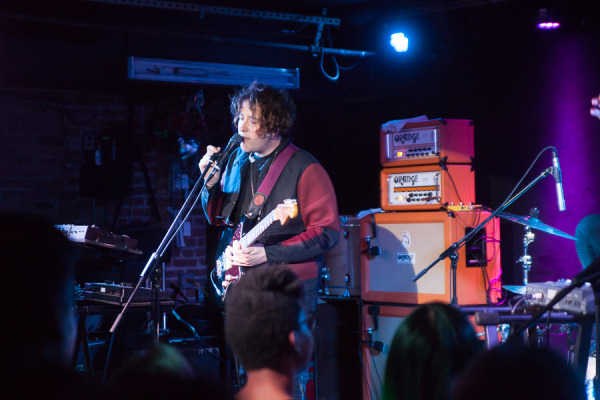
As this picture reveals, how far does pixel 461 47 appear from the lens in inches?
222

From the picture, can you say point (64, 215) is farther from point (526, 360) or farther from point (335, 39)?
point (526, 360)

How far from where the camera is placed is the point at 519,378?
3.15 feet

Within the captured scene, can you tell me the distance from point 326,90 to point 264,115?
1.84m

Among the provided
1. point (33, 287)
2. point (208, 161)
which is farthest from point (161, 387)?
point (208, 161)

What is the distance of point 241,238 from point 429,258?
5.33ft

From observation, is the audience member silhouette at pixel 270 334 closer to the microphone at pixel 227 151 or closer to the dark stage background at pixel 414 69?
the microphone at pixel 227 151

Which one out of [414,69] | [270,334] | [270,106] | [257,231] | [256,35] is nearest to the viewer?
[270,334]

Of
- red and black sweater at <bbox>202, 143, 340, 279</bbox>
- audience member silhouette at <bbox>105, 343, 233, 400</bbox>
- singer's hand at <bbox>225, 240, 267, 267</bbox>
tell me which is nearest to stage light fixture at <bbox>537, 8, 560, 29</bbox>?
red and black sweater at <bbox>202, 143, 340, 279</bbox>

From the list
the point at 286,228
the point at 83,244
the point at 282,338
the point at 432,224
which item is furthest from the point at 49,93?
the point at 282,338

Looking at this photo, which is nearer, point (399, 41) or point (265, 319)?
point (265, 319)

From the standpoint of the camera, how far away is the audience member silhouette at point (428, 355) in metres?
1.73

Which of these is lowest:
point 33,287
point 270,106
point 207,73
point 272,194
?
point 33,287

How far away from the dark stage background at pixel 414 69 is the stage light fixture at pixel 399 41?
219mm

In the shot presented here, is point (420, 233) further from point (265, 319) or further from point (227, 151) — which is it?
point (265, 319)
